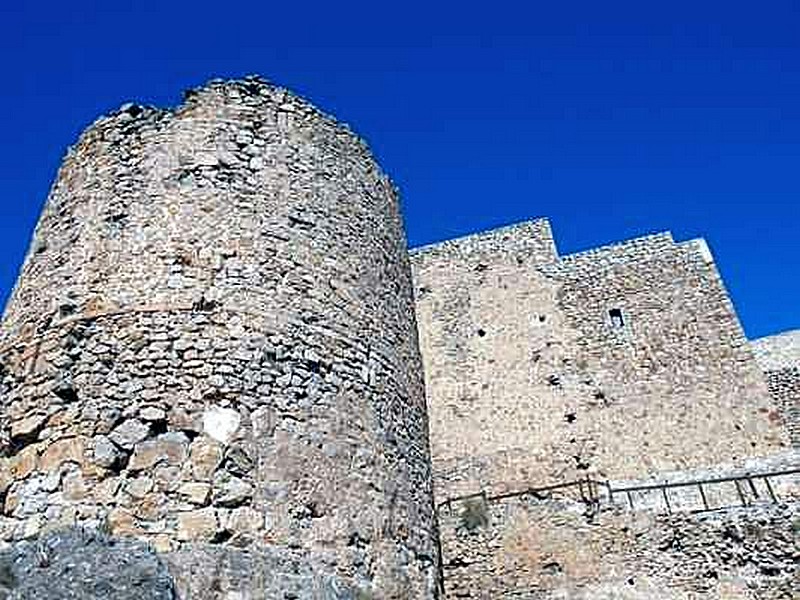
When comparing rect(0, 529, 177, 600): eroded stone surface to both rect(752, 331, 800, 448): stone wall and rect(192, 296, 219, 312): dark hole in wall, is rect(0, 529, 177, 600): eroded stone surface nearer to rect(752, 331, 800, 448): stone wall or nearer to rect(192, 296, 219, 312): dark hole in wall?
rect(192, 296, 219, 312): dark hole in wall

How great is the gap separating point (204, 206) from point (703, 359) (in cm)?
1152

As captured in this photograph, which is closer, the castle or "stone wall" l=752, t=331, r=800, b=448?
the castle

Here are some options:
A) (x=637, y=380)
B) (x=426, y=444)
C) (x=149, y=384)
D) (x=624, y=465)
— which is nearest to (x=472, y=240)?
(x=637, y=380)

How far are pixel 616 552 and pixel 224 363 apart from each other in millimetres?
6703

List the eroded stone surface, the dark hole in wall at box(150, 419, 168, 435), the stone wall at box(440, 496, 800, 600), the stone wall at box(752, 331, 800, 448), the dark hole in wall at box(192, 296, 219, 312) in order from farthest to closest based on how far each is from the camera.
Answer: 1. the stone wall at box(752, 331, 800, 448)
2. the stone wall at box(440, 496, 800, 600)
3. the dark hole in wall at box(192, 296, 219, 312)
4. the dark hole in wall at box(150, 419, 168, 435)
5. the eroded stone surface

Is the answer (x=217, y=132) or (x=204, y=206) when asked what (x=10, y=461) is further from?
(x=217, y=132)

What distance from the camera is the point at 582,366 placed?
14.7 meters

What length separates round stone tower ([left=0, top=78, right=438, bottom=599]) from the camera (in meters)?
4.15

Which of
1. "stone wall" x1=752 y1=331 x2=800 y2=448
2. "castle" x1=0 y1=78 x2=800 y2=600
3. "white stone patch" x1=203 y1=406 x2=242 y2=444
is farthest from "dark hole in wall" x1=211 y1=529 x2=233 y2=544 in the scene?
"stone wall" x1=752 y1=331 x2=800 y2=448

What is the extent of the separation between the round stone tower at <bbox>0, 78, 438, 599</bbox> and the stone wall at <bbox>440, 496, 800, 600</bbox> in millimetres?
4408

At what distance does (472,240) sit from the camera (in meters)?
17.2

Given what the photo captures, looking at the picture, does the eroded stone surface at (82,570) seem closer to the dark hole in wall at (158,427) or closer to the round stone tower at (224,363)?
the round stone tower at (224,363)

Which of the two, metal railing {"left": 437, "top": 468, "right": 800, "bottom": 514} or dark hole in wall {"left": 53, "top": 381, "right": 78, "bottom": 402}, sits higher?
metal railing {"left": 437, "top": 468, "right": 800, "bottom": 514}

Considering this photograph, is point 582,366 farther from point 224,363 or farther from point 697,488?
point 224,363
